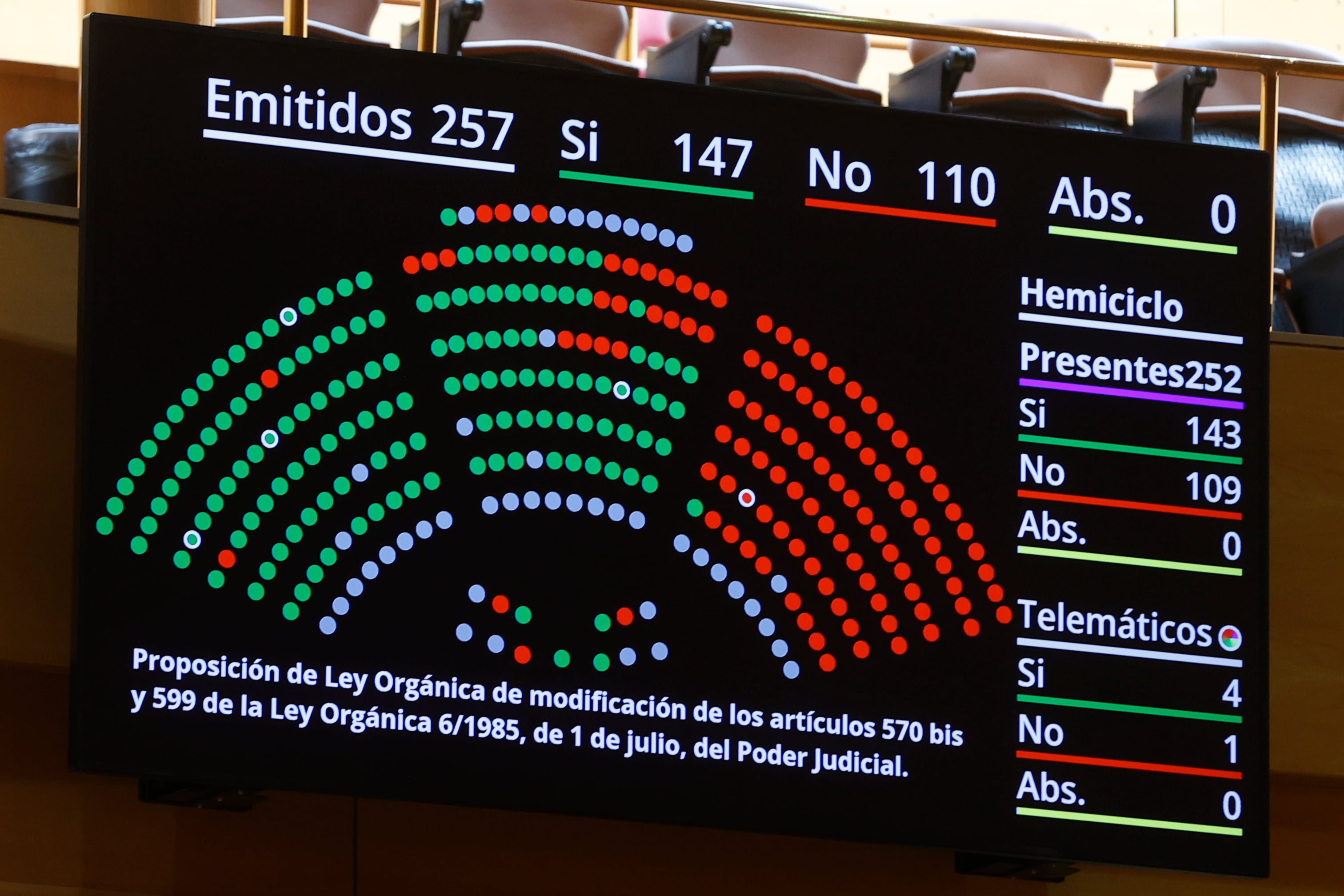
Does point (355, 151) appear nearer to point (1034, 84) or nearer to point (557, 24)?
point (557, 24)

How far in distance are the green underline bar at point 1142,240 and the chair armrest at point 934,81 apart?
0.96 m

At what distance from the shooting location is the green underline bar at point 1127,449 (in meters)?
2.79

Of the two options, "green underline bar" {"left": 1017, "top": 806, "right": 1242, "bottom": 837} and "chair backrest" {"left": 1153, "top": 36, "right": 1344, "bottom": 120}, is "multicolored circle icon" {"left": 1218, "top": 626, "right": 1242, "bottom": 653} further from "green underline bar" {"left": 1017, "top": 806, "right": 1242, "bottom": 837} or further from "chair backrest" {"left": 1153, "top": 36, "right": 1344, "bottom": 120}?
"chair backrest" {"left": 1153, "top": 36, "right": 1344, "bottom": 120}

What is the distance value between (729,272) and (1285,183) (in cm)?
238

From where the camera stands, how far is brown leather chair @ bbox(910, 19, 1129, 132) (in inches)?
179

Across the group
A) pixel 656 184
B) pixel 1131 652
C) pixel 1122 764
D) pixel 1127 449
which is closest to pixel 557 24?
pixel 656 184

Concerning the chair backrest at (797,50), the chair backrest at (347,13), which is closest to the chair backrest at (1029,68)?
the chair backrest at (797,50)

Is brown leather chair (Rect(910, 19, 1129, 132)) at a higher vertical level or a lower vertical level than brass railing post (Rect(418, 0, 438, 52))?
higher

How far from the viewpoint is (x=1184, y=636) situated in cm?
278

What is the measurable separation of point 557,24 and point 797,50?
2.14ft

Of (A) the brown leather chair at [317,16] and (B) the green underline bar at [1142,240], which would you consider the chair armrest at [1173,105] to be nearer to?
(B) the green underline bar at [1142,240]

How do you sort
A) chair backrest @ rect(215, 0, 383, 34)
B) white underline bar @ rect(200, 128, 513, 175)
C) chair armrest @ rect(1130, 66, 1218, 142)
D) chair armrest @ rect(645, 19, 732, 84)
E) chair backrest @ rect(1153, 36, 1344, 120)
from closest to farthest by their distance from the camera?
white underline bar @ rect(200, 128, 513, 175) → chair armrest @ rect(645, 19, 732, 84) → chair armrest @ rect(1130, 66, 1218, 142) → chair backrest @ rect(215, 0, 383, 34) → chair backrest @ rect(1153, 36, 1344, 120)

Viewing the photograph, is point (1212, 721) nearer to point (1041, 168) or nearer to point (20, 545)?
point (1041, 168)

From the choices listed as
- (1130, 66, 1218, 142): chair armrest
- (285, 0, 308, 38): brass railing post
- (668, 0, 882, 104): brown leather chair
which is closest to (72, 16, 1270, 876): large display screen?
(285, 0, 308, 38): brass railing post
